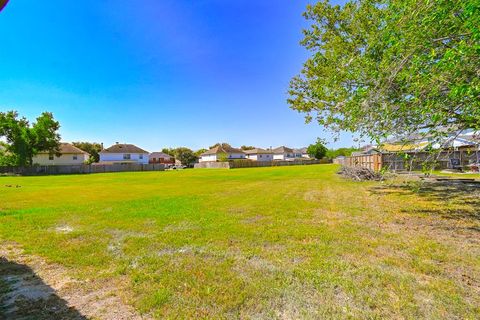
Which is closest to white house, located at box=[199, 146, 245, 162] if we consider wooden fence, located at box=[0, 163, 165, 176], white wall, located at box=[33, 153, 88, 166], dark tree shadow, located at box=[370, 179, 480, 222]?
wooden fence, located at box=[0, 163, 165, 176]

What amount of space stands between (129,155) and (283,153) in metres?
56.4

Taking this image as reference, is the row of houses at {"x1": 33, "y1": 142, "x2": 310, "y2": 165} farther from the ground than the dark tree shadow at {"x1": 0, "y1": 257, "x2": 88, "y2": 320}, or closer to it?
farther from the ground

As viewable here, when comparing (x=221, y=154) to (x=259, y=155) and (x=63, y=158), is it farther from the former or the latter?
(x=63, y=158)

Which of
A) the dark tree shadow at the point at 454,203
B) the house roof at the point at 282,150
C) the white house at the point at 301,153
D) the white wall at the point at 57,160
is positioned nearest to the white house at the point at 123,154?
the white wall at the point at 57,160

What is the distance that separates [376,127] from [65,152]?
66763 mm

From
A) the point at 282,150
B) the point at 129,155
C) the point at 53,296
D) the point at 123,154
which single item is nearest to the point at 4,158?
the point at 123,154

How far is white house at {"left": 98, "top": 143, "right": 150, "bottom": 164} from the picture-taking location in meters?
67.4

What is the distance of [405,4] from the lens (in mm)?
6031

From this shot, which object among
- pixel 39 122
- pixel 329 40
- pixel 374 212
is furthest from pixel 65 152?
pixel 374 212

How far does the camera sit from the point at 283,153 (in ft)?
336

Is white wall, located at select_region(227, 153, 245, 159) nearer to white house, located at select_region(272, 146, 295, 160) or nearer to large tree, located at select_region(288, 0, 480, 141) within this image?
white house, located at select_region(272, 146, 295, 160)

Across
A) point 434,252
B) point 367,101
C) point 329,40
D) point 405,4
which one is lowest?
point 434,252

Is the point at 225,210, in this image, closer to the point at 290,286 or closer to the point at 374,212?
the point at 374,212

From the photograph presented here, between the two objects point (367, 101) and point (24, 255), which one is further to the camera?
point (367, 101)
